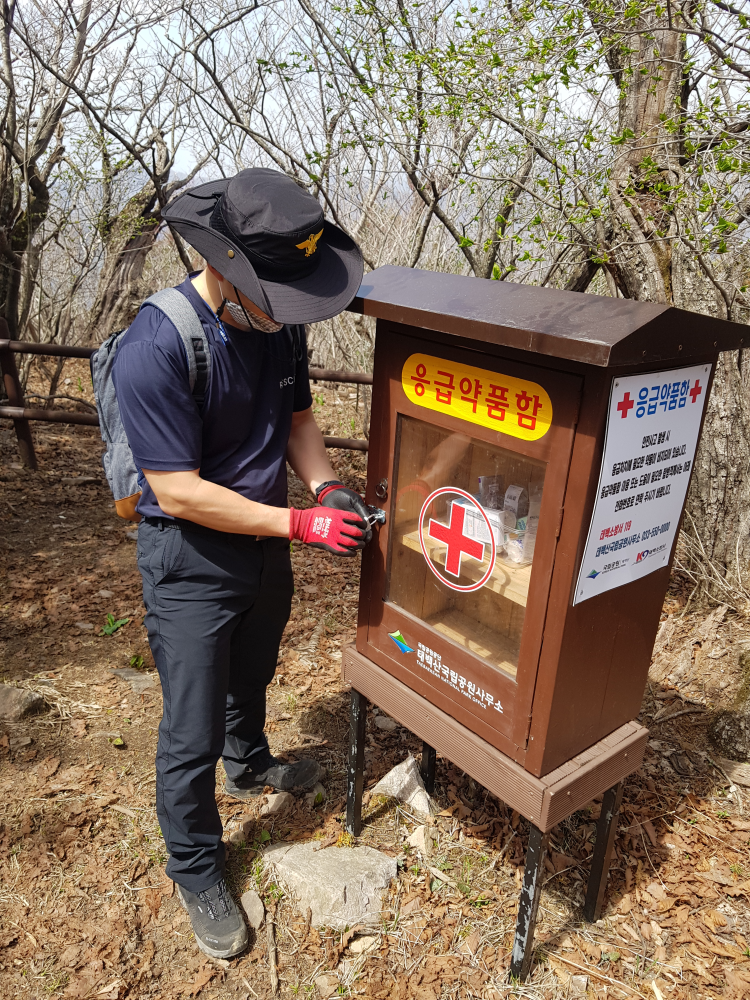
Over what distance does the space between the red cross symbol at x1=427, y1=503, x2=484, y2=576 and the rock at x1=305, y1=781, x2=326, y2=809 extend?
1307 millimetres

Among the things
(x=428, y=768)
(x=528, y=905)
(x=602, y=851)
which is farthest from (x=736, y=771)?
(x=528, y=905)

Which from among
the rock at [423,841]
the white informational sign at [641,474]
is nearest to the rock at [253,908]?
the rock at [423,841]

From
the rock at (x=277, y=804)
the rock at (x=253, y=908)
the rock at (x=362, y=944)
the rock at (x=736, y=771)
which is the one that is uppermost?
the rock at (x=736, y=771)

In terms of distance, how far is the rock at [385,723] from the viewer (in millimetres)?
3365

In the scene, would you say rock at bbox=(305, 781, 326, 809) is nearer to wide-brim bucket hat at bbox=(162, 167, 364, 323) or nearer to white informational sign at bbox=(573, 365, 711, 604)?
white informational sign at bbox=(573, 365, 711, 604)

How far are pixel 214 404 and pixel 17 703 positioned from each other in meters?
2.04

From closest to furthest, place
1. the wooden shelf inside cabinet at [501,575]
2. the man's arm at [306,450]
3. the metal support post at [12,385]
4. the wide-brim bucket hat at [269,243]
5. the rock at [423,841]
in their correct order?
the wide-brim bucket hat at [269,243] < the wooden shelf inside cabinet at [501,575] < the man's arm at [306,450] < the rock at [423,841] < the metal support post at [12,385]

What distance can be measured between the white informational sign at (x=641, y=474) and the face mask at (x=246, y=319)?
94cm

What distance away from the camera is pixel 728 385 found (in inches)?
148

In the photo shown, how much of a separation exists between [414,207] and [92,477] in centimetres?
333

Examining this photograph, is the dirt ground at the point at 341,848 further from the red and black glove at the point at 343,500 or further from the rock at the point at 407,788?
the red and black glove at the point at 343,500

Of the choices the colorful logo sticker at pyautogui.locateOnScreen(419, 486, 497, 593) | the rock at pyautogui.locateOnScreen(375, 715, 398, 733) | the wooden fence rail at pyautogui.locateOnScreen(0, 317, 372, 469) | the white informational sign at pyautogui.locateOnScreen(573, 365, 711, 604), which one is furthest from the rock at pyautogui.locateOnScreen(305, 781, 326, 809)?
the wooden fence rail at pyautogui.locateOnScreen(0, 317, 372, 469)

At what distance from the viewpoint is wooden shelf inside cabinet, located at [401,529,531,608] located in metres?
1.94

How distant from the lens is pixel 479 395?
186 cm
